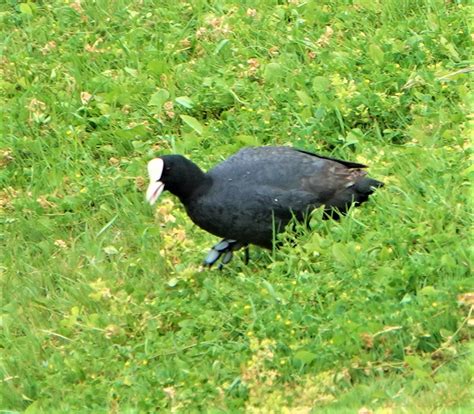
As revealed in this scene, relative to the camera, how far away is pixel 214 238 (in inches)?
345

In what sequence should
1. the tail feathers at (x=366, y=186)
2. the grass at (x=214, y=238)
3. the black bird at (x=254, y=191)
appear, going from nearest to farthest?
the grass at (x=214, y=238) → the black bird at (x=254, y=191) → the tail feathers at (x=366, y=186)

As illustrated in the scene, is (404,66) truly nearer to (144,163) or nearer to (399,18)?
(399,18)

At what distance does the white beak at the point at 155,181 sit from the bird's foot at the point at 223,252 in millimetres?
454

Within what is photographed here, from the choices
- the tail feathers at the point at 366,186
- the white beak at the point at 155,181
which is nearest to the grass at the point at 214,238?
the tail feathers at the point at 366,186

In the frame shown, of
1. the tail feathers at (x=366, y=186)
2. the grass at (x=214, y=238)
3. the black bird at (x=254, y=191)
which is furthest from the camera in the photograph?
the tail feathers at (x=366, y=186)

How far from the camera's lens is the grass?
23.0 ft

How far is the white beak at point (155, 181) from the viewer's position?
823 centimetres

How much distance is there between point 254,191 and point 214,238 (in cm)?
70

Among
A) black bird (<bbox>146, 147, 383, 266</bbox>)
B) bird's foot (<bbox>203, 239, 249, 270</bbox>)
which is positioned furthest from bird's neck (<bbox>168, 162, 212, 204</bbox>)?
bird's foot (<bbox>203, 239, 249, 270</bbox>)

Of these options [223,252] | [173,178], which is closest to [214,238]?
[223,252]

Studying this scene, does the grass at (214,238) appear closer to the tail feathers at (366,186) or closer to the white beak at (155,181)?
the tail feathers at (366,186)

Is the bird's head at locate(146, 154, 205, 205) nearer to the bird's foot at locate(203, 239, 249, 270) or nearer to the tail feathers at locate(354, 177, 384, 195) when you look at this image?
the bird's foot at locate(203, 239, 249, 270)

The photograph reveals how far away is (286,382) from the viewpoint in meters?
6.99

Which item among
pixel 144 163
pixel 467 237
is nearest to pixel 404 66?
pixel 144 163
